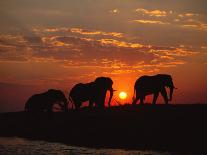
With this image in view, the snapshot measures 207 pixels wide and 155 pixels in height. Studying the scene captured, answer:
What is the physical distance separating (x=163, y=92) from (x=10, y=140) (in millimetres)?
13505

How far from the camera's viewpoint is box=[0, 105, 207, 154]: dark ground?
2352cm

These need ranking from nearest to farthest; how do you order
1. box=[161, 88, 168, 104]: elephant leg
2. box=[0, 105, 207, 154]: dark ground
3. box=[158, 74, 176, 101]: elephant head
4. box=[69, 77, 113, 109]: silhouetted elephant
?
box=[0, 105, 207, 154]: dark ground → box=[161, 88, 168, 104]: elephant leg → box=[158, 74, 176, 101]: elephant head → box=[69, 77, 113, 109]: silhouetted elephant

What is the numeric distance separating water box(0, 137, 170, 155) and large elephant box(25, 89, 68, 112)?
8.94 metres

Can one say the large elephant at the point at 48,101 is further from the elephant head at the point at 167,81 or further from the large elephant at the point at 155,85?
the elephant head at the point at 167,81

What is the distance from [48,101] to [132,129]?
12.3m

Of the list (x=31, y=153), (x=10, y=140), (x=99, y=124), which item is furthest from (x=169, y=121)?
(x=10, y=140)

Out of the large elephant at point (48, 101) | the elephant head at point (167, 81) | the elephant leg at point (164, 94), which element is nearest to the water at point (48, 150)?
the large elephant at point (48, 101)

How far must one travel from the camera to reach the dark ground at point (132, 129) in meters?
23.5

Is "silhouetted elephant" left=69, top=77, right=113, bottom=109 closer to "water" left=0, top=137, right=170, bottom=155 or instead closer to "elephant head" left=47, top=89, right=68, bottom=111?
"elephant head" left=47, top=89, right=68, bottom=111

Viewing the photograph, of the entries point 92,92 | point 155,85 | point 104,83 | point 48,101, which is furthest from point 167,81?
point 48,101

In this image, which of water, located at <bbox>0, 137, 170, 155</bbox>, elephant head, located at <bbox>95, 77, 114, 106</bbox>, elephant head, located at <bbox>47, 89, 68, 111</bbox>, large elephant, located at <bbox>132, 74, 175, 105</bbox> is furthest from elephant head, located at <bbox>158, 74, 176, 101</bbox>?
water, located at <bbox>0, 137, 170, 155</bbox>

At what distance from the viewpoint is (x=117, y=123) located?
2781 centimetres

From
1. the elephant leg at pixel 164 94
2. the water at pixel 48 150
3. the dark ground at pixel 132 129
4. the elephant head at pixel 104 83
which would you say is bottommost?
the water at pixel 48 150

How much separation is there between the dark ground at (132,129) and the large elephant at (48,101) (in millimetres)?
2247
